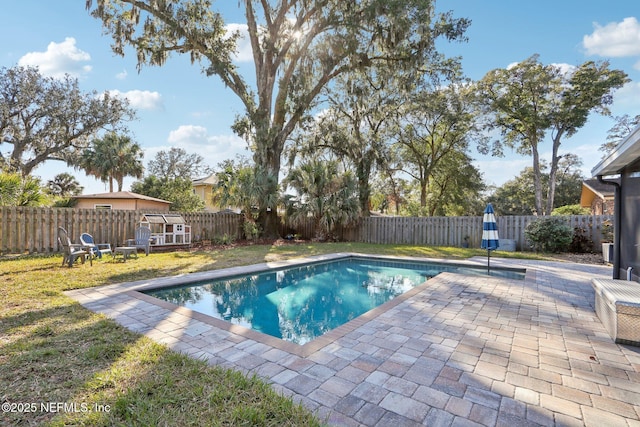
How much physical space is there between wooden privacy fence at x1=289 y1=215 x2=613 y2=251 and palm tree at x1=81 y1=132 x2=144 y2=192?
14.7 metres

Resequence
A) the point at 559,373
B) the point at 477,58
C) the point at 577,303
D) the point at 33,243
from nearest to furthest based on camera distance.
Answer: the point at 559,373
the point at 577,303
the point at 33,243
the point at 477,58

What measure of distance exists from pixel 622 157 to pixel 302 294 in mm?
5666

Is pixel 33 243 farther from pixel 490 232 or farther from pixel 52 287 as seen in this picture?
pixel 490 232

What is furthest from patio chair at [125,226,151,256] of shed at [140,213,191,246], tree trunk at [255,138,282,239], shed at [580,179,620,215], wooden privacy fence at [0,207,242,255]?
shed at [580,179,620,215]

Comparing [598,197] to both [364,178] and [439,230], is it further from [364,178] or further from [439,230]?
[364,178]

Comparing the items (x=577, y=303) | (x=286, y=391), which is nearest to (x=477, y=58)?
(x=577, y=303)

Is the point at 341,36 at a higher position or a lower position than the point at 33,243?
higher

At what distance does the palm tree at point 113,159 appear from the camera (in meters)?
19.8

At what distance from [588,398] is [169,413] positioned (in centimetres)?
290

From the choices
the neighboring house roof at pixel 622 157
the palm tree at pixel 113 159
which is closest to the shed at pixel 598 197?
the neighboring house roof at pixel 622 157

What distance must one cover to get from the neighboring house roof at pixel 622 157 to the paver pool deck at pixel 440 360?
216cm

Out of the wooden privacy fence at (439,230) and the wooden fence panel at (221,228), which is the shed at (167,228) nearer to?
the wooden fence panel at (221,228)

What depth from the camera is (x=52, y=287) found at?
16.1 feet

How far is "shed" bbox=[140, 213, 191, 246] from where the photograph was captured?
10516mm
